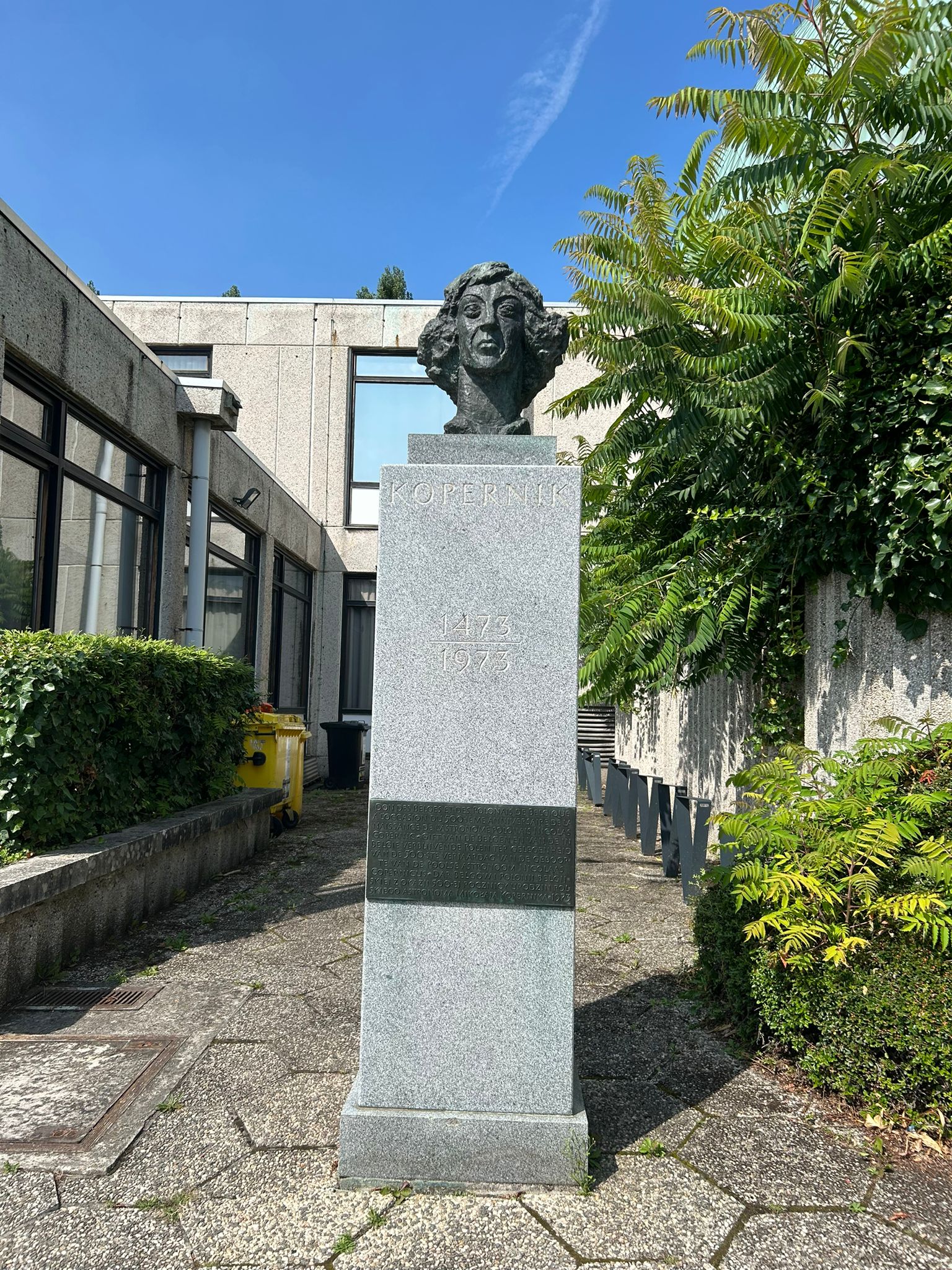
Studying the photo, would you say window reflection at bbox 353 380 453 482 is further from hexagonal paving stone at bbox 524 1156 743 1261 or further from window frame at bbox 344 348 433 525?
hexagonal paving stone at bbox 524 1156 743 1261

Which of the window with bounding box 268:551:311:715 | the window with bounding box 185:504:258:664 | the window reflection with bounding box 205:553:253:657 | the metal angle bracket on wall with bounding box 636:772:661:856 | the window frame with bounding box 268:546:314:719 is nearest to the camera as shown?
the metal angle bracket on wall with bounding box 636:772:661:856

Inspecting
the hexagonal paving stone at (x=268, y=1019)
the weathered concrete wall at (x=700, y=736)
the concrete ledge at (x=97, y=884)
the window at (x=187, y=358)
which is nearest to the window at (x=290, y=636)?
the window at (x=187, y=358)

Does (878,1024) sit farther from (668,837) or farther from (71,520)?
(71,520)

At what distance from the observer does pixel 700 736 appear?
28.0 feet

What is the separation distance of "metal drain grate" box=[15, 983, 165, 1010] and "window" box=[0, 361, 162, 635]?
3091 mm

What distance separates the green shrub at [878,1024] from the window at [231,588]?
27.0ft

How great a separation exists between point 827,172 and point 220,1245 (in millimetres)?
5963

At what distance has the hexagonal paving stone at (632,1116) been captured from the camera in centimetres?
298

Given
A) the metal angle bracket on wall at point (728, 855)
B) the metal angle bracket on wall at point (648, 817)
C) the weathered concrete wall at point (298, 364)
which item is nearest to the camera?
the metal angle bracket on wall at point (728, 855)

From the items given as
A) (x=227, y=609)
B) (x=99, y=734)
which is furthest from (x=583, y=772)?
(x=99, y=734)

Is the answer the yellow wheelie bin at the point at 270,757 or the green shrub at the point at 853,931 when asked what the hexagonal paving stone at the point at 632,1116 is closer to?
the green shrub at the point at 853,931

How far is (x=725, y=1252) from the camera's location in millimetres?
2389

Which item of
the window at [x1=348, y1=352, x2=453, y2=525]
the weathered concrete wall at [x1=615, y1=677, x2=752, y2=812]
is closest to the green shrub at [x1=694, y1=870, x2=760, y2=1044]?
the weathered concrete wall at [x1=615, y1=677, x2=752, y2=812]

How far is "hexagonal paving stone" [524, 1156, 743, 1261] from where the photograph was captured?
2396 mm
